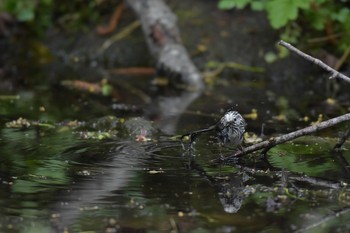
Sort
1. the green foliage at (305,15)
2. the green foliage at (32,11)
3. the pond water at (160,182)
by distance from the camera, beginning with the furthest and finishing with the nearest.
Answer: the green foliage at (32,11) → the green foliage at (305,15) → the pond water at (160,182)

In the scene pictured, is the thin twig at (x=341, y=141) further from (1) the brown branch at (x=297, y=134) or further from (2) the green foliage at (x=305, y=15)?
(2) the green foliage at (x=305, y=15)

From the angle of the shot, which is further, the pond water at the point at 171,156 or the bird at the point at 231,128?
the bird at the point at 231,128

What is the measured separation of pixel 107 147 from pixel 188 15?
335 centimetres

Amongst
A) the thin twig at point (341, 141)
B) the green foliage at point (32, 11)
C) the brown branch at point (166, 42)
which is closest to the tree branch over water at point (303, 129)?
the thin twig at point (341, 141)

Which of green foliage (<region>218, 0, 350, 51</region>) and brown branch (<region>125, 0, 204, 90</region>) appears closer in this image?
green foliage (<region>218, 0, 350, 51</region>)

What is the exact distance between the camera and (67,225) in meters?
2.41

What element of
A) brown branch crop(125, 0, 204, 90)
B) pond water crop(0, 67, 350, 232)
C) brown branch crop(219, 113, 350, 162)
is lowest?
pond water crop(0, 67, 350, 232)

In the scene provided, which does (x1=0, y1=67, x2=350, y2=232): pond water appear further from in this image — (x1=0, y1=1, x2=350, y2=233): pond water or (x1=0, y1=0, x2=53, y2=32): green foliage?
(x1=0, y1=0, x2=53, y2=32): green foliage

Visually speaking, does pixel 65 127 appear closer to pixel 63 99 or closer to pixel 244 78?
pixel 63 99

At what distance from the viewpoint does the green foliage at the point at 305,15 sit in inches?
200

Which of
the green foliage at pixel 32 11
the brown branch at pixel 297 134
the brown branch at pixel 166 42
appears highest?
the green foliage at pixel 32 11

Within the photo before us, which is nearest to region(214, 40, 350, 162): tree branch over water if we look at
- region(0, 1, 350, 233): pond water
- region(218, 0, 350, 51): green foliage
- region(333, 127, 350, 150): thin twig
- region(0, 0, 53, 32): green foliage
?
region(0, 1, 350, 233): pond water

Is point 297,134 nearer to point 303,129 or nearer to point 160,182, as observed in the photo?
point 303,129

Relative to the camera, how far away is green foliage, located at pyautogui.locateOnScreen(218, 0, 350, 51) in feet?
16.7
